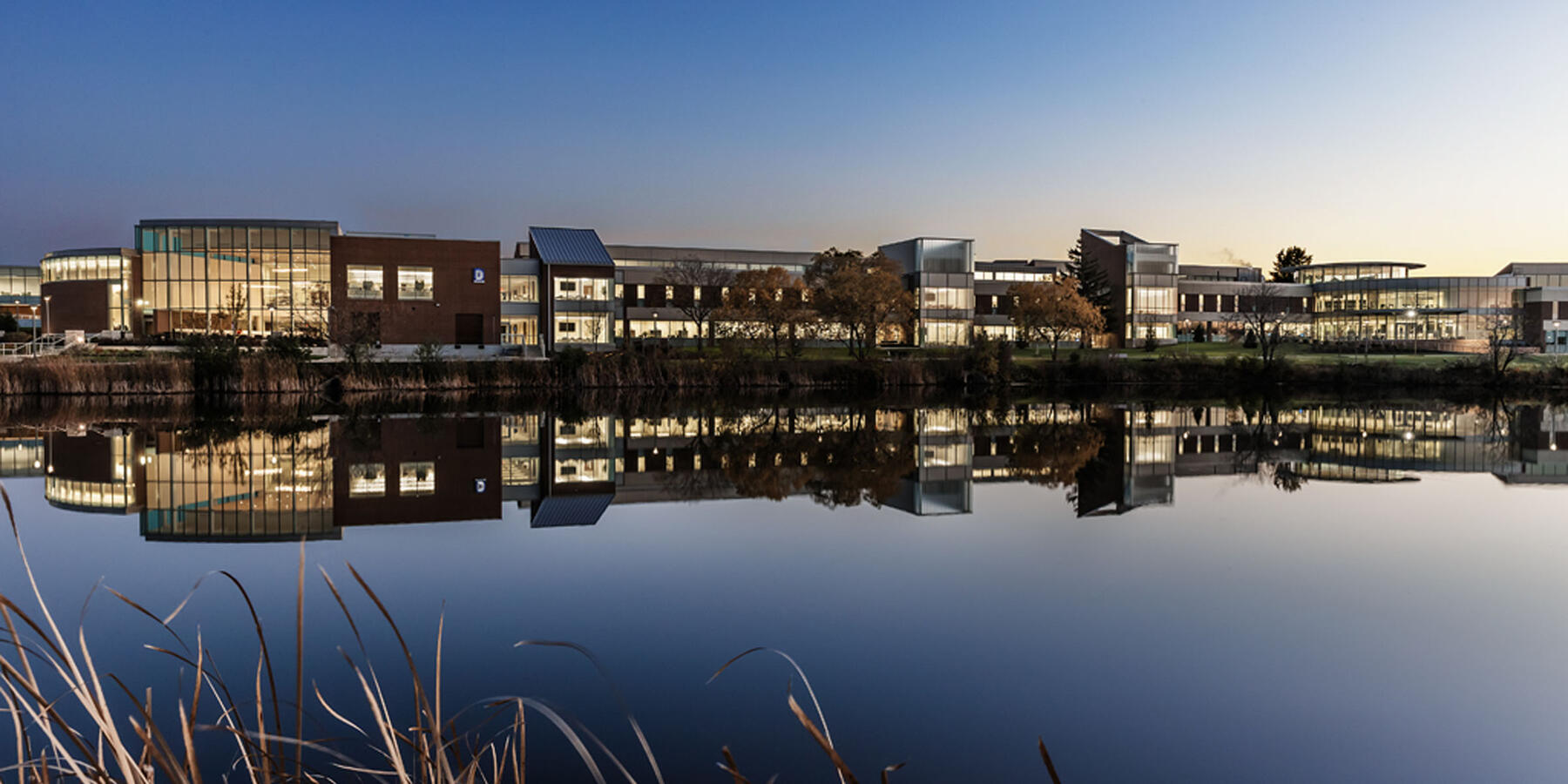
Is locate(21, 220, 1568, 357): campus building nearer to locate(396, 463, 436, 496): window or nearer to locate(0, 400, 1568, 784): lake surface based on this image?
locate(396, 463, 436, 496): window

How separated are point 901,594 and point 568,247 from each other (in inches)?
2177

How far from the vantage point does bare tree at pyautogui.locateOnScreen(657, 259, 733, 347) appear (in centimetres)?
5956

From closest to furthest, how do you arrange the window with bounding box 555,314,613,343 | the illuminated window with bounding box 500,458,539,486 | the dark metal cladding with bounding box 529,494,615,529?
the dark metal cladding with bounding box 529,494,615,529 → the illuminated window with bounding box 500,458,539,486 → the window with bounding box 555,314,613,343

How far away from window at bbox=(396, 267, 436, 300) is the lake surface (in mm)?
34982

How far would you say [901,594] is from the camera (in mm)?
7613

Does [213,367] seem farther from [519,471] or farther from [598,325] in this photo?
[598,325]

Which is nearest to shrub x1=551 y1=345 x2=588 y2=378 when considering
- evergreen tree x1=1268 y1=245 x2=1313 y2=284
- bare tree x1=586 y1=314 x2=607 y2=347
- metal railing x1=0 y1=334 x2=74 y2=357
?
Answer: metal railing x1=0 y1=334 x2=74 y2=357

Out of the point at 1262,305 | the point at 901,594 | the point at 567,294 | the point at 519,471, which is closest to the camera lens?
the point at 901,594

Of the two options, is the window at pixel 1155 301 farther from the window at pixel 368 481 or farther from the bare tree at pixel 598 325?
the window at pixel 368 481

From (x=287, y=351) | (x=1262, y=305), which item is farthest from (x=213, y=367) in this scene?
(x=1262, y=305)

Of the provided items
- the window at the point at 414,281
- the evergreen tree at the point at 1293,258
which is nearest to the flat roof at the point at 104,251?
the window at the point at 414,281

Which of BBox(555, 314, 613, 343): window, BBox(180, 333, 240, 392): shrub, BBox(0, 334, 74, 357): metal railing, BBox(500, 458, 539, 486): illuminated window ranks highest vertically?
BBox(555, 314, 613, 343): window

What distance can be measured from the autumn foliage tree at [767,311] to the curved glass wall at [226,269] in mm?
22500

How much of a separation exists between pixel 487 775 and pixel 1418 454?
19.8 meters
